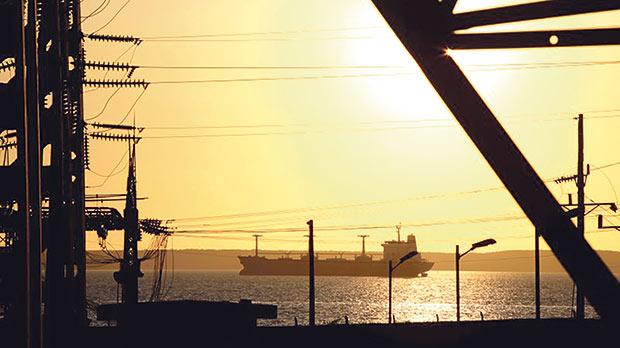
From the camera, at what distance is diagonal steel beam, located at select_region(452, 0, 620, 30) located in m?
4.51

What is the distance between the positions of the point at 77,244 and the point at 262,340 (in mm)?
16681

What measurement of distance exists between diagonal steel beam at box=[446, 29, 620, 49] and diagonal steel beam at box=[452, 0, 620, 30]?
0.07 meters

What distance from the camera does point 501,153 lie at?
4.46 m

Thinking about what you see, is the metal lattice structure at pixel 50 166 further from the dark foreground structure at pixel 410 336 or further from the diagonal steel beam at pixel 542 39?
the diagonal steel beam at pixel 542 39

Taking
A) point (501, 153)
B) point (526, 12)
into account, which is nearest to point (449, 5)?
point (526, 12)

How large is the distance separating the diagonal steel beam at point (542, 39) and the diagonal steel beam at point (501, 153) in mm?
178

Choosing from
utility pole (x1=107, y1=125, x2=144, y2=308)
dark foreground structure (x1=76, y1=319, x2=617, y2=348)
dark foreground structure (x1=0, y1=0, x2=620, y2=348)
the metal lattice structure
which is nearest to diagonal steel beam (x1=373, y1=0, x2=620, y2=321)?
dark foreground structure (x1=0, y1=0, x2=620, y2=348)

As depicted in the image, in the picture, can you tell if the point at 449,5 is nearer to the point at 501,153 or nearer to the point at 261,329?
the point at 501,153

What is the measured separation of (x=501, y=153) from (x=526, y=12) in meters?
0.60

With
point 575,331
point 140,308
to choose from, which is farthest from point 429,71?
point 575,331

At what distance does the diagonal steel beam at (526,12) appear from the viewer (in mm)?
4512

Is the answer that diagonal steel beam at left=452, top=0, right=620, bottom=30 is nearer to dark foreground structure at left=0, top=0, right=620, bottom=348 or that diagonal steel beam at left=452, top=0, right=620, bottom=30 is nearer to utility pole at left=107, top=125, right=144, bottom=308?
dark foreground structure at left=0, top=0, right=620, bottom=348

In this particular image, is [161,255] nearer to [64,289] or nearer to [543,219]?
[64,289]

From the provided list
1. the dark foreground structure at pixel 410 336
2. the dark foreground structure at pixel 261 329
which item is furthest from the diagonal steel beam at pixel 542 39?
the dark foreground structure at pixel 410 336
